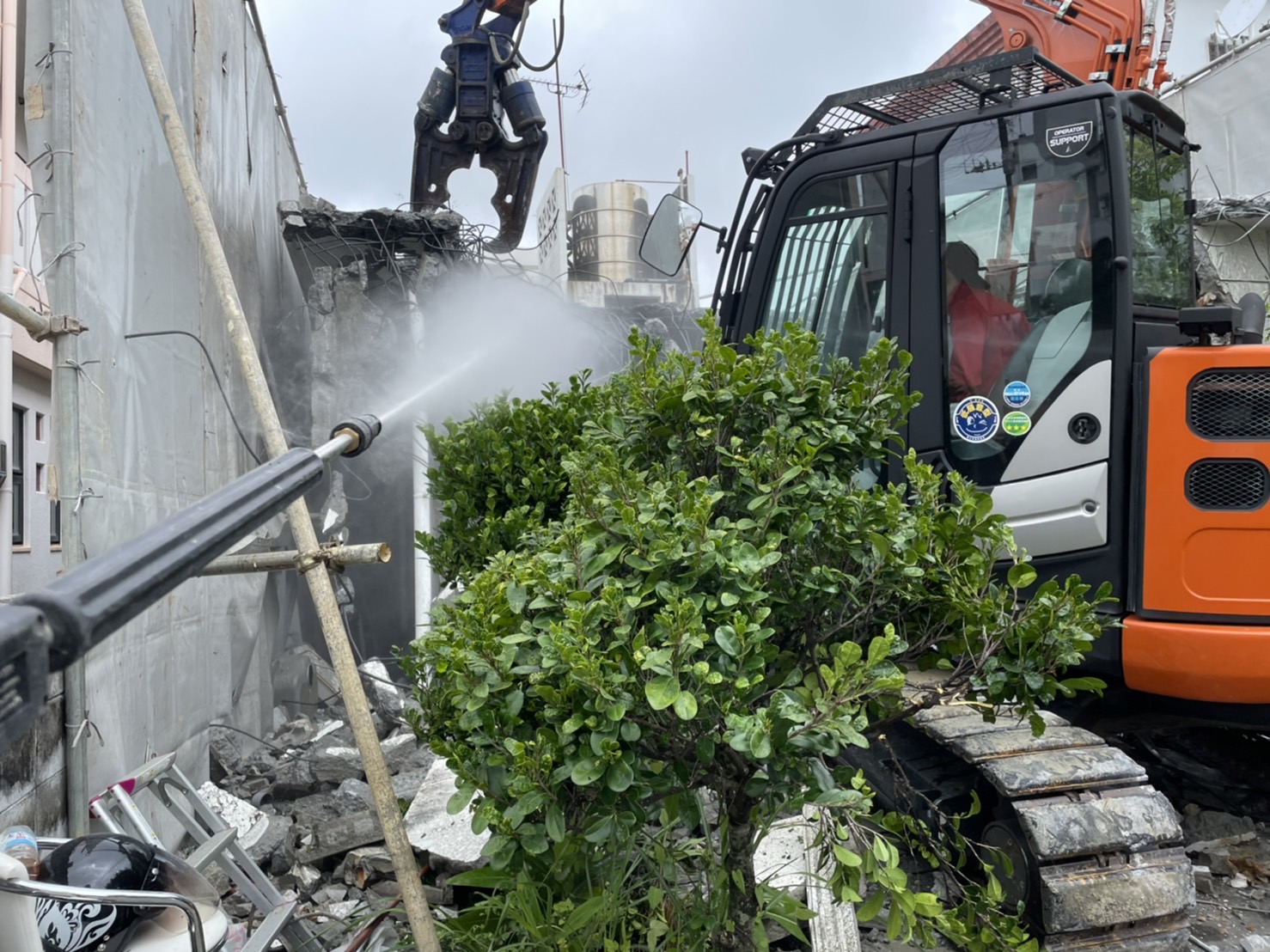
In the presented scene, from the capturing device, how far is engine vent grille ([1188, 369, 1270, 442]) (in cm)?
356

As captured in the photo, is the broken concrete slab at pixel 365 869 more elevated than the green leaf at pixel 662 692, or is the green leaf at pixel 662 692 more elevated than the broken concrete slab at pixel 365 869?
the green leaf at pixel 662 692

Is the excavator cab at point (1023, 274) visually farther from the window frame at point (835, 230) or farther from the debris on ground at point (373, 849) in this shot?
the debris on ground at point (373, 849)

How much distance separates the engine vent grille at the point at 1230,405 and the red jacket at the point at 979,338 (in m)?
0.69

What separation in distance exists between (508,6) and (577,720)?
28.1 ft

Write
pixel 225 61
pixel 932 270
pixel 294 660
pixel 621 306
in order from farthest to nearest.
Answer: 1. pixel 621 306
2. pixel 294 660
3. pixel 225 61
4. pixel 932 270

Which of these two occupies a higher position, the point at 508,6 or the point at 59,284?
the point at 508,6

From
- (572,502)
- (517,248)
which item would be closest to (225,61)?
→ (517,248)

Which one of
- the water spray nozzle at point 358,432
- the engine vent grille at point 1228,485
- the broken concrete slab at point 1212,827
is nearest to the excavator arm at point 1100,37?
the engine vent grille at point 1228,485

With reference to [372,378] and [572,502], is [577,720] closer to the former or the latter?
[572,502]

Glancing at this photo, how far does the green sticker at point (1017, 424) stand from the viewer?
13.0ft

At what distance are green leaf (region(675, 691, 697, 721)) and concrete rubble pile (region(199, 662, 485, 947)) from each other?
1811 millimetres

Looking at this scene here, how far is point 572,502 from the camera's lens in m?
2.68

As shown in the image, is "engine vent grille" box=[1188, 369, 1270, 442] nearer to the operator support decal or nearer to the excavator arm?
the operator support decal

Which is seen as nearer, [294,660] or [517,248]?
[294,660]
